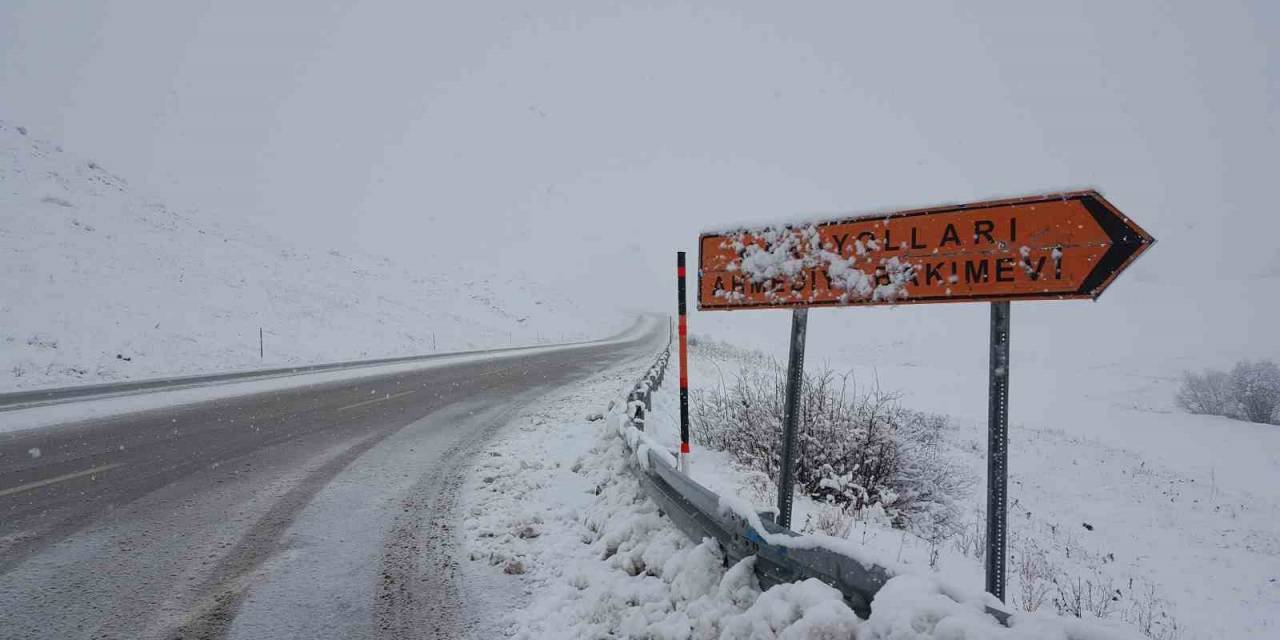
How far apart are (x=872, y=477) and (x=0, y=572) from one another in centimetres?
688

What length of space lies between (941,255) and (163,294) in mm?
25821

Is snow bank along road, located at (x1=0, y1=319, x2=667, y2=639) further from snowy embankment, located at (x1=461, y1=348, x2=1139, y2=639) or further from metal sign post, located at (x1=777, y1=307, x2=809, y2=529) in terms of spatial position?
metal sign post, located at (x1=777, y1=307, x2=809, y2=529)

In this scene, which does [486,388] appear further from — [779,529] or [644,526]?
[779,529]

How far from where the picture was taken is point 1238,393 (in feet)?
69.9

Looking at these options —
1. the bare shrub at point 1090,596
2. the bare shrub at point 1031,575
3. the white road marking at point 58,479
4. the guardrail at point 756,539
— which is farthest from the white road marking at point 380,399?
the bare shrub at point 1090,596

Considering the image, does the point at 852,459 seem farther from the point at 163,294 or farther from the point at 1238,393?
the point at 1238,393

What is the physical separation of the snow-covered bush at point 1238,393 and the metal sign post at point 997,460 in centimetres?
2625

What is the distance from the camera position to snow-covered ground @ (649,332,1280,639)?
511cm

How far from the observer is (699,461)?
6.50 metres

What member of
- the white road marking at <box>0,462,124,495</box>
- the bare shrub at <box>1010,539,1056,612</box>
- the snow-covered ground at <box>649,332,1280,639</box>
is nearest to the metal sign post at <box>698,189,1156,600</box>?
the snow-covered ground at <box>649,332,1280,639</box>

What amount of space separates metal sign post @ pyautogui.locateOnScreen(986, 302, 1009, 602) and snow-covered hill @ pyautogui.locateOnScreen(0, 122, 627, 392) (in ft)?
59.2

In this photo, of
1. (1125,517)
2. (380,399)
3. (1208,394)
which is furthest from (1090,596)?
(1208,394)

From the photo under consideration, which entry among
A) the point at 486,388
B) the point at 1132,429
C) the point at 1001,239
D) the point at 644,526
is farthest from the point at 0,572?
the point at 1132,429

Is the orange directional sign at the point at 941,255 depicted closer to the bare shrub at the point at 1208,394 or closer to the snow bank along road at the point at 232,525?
the snow bank along road at the point at 232,525
